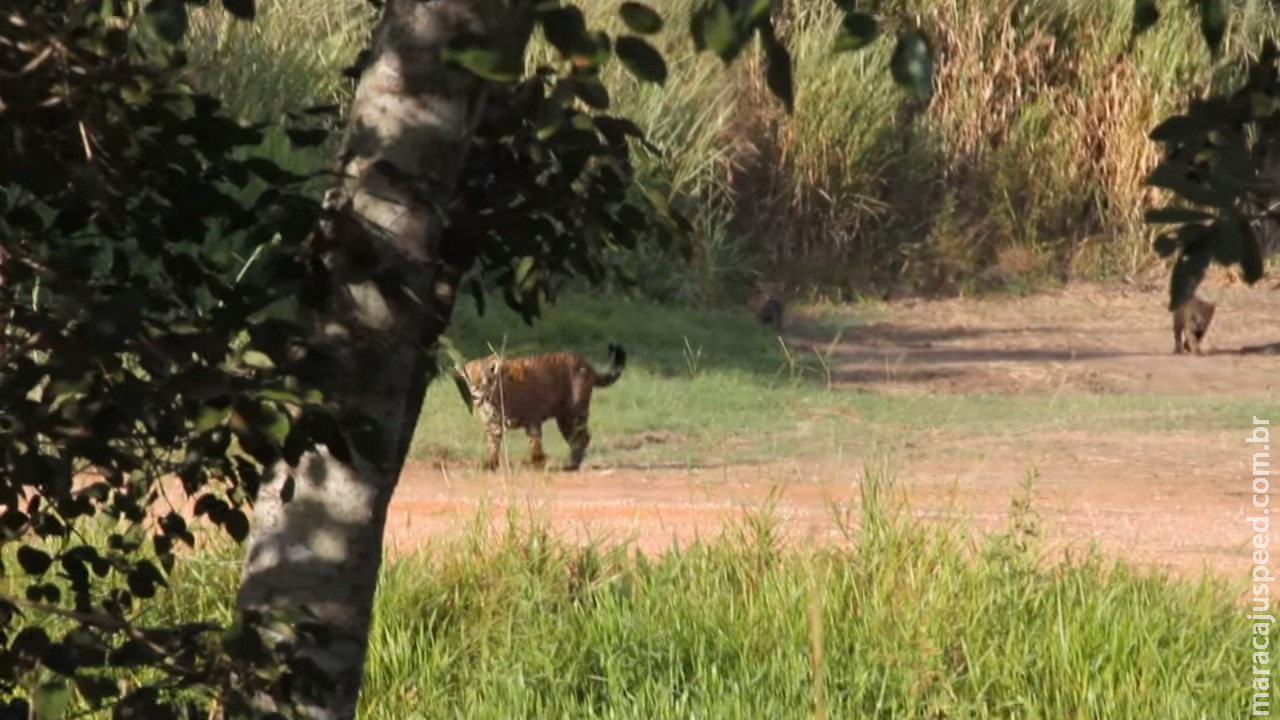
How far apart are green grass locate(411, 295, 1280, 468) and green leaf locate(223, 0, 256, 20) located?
23.1ft

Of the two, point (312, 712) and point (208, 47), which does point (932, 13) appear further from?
point (312, 712)

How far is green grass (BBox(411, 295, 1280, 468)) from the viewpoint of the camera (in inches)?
397

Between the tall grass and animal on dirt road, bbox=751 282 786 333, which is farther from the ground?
the tall grass

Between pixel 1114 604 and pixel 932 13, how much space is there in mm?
12986

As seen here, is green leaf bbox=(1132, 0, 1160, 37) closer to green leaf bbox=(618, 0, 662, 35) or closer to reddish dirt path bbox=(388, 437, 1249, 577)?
green leaf bbox=(618, 0, 662, 35)

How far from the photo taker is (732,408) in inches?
442

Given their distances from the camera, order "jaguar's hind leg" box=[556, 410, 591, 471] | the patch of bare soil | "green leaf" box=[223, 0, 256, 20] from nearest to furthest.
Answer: "green leaf" box=[223, 0, 256, 20], the patch of bare soil, "jaguar's hind leg" box=[556, 410, 591, 471]

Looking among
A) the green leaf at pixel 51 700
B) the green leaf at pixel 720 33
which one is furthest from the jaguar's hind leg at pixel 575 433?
the green leaf at pixel 720 33

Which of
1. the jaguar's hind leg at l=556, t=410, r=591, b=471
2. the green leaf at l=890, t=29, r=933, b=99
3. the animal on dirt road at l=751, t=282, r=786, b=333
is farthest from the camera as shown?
the animal on dirt road at l=751, t=282, r=786, b=333

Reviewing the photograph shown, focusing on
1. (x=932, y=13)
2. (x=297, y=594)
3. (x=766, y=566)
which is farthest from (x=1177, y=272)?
(x=932, y=13)

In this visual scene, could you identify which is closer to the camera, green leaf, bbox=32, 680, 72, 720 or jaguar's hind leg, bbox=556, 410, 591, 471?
green leaf, bbox=32, 680, 72, 720

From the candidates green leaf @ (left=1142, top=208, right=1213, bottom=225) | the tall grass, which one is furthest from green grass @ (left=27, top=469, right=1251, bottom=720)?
the tall grass

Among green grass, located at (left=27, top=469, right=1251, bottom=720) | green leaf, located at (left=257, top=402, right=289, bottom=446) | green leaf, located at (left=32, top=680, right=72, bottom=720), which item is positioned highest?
green leaf, located at (left=257, top=402, right=289, bottom=446)

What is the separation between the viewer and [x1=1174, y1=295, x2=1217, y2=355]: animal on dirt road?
14.2 metres
